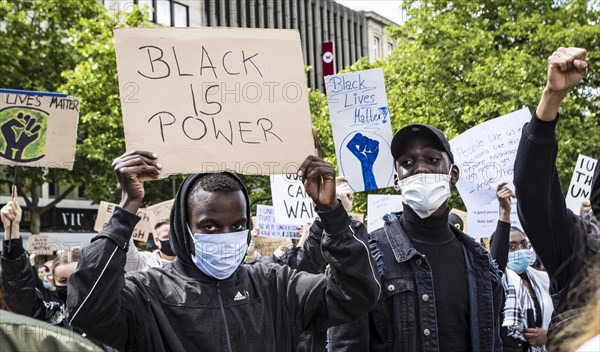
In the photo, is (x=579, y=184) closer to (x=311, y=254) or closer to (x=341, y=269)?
(x=311, y=254)

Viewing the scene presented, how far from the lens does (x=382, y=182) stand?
4621mm

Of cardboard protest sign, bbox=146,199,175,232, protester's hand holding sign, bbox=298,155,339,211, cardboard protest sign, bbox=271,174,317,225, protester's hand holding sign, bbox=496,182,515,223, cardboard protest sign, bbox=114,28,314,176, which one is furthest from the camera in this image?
cardboard protest sign, bbox=146,199,175,232

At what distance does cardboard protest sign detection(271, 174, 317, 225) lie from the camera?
8297mm

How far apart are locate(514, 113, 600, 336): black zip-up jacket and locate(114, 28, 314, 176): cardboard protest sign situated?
1.02m

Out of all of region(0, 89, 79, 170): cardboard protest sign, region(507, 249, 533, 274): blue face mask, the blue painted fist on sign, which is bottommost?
region(507, 249, 533, 274): blue face mask

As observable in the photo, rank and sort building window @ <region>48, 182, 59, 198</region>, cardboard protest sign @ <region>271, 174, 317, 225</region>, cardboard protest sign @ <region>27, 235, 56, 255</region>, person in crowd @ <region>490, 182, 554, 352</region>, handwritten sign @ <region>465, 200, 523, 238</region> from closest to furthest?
1. person in crowd @ <region>490, 182, 554, 352</region>
2. handwritten sign @ <region>465, 200, 523, 238</region>
3. cardboard protest sign @ <region>271, 174, 317, 225</region>
4. cardboard protest sign @ <region>27, 235, 56, 255</region>
5. building window @ <region>48, 182, 59, 198</region>

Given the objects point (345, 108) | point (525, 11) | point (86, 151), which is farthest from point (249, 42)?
point (525, 11)

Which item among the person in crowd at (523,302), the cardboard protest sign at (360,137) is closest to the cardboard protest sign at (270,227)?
the person in crowd at (523,302)

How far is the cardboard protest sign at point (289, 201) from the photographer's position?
830cm

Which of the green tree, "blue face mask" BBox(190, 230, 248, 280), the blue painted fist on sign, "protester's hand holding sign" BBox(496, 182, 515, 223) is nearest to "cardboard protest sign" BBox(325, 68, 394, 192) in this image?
the blue painted fist on sign

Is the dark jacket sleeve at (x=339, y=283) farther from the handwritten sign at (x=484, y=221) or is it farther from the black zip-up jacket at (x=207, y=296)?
the handwritten sign at (x=484, y=221)

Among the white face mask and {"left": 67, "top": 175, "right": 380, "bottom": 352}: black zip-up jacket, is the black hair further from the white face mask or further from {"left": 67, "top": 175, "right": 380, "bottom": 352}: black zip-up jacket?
the white face mask

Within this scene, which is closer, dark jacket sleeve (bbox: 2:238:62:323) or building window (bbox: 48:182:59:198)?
dark jacket sleeve (bbox: 2:238:62:323)

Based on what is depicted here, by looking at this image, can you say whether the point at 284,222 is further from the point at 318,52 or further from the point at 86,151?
the point at 318,52
